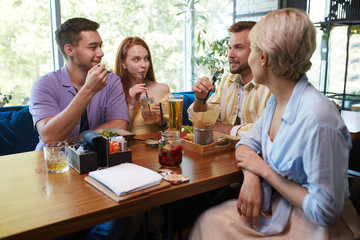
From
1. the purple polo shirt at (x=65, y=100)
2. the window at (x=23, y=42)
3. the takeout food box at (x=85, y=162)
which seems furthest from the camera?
the window at (x=23, y=42)

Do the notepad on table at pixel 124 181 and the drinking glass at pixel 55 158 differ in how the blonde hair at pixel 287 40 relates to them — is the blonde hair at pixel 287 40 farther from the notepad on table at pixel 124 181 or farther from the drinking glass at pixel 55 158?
the drinking glass at pixel 55 158

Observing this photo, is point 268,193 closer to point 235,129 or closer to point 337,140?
point 337,140

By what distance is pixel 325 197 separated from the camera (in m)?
0.97

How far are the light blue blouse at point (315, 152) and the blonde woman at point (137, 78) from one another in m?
1.19

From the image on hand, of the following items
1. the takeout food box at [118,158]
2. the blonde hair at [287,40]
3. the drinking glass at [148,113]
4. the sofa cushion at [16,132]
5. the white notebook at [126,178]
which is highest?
the blonde hair at [287,40]

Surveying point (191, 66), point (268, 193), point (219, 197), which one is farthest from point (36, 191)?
point (191, 66)

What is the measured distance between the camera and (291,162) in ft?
3.54

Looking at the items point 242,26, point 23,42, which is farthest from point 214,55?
point 242,26

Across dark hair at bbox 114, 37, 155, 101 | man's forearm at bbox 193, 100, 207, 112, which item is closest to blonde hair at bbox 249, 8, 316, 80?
man's forearm at bbox 193, 100, 207, 112

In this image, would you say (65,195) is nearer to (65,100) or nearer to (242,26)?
(65,100)

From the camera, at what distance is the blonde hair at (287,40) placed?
1095 mm

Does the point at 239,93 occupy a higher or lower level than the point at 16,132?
higher

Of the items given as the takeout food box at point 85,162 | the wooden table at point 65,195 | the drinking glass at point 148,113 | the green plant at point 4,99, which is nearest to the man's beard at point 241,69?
the drinking glass at point 148,113

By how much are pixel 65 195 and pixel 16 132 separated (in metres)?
1.47
